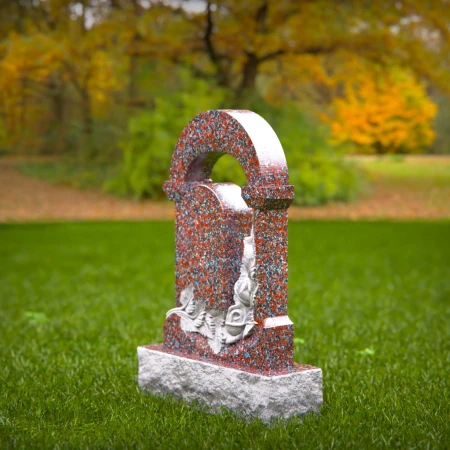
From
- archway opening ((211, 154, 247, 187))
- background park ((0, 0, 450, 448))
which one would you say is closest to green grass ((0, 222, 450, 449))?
background park ((0, 0, 450, 448))

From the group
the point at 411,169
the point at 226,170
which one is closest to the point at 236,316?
the point at 226,170

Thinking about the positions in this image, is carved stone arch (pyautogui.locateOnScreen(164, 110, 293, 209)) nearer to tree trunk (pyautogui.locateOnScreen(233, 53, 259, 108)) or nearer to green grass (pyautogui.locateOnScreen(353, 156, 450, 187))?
tree trunk (pyautogui.locateOnScreen(233, 53, 259, 108))

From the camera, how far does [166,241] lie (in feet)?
46.6

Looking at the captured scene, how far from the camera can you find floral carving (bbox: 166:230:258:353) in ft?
14.4

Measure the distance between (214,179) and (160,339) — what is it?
1250 centimetres

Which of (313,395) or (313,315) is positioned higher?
(313,395)

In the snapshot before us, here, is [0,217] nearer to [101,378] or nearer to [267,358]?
[101,378]

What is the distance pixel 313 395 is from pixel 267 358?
0.34 m

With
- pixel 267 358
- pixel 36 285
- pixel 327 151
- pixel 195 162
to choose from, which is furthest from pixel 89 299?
pixel 327 151

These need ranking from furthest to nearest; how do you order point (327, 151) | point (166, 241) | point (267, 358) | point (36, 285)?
point (327, 151) → point (166, 241) → point (36, 285) → point (267, 358)

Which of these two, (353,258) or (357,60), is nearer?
(353,258)

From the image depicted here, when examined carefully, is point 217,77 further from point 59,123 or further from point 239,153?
point 239,153

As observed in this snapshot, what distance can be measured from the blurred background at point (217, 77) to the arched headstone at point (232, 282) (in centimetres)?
1334

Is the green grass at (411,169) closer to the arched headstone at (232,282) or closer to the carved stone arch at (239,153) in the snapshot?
the carved stone arch at (239,153)
